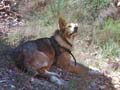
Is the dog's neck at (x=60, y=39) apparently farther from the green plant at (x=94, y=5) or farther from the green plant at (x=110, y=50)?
the green plant at (x=94, y=5)

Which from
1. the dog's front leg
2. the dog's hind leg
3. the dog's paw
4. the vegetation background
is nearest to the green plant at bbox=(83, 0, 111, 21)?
the vegetation background

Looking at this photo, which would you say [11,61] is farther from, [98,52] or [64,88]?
[98,52]

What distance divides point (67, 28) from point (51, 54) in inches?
20.5

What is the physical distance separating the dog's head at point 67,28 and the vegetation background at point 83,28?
597 mm

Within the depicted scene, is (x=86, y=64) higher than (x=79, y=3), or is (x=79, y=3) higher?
(x=79, y=3)

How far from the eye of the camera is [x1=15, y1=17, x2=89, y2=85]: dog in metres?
5.43

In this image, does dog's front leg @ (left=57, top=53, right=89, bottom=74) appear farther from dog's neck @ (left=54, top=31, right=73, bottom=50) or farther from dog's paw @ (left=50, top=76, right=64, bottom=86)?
dog's paw @ (left=50, top=76, right=64, bottom=86)

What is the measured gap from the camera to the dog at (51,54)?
543cm

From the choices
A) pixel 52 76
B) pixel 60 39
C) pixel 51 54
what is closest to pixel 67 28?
pixel 60 39

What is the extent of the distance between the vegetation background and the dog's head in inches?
23.5

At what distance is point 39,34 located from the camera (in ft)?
23.9

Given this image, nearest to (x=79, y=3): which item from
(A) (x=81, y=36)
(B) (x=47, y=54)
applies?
(A) (x=81, y=36)

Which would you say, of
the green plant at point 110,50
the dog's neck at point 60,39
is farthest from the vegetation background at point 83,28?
the dog's neck at point 60,39

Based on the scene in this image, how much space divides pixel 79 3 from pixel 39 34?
1788mm
